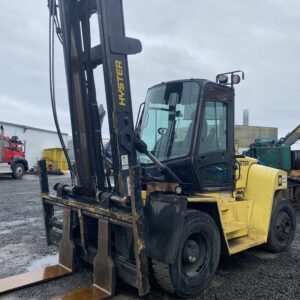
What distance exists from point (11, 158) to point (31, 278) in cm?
1835

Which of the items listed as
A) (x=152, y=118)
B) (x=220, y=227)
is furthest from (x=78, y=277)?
(x=152, y=118)

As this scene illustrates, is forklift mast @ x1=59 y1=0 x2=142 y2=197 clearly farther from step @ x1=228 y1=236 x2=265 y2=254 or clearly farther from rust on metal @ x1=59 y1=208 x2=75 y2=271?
step @ x1=228 y1=236 x2=265 y2=254

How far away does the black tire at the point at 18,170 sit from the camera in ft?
70.2

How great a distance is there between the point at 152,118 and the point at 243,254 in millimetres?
2556

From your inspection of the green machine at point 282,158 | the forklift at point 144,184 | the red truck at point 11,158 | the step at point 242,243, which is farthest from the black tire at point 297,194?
the red truck at point 11,158

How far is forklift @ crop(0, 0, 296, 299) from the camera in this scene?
3850mm

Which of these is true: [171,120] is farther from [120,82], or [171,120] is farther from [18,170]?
[18,170]

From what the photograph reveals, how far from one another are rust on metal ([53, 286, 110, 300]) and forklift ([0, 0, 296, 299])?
0.07ft

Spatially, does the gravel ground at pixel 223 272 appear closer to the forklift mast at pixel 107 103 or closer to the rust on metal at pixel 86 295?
the rust on metal at pixel 86 295

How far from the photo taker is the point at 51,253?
5652 mm

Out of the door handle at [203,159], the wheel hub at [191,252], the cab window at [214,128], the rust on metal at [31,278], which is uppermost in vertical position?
the cab window at [214,128]

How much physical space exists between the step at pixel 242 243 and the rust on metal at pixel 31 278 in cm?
206

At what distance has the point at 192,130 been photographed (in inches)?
177

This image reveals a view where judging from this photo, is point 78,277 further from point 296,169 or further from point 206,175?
point 296,169
